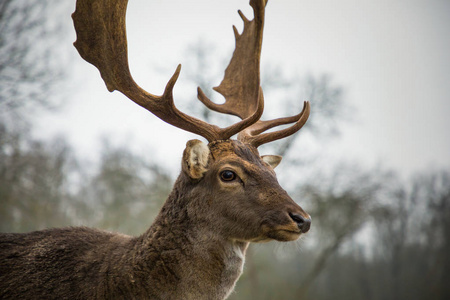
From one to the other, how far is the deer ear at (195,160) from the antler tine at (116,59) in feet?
1.08

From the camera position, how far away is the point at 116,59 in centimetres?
403

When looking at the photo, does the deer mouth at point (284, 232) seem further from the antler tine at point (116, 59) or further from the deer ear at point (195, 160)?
the antler tine at point (116, 59)

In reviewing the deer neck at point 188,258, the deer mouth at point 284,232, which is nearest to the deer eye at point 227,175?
the deer neck at point 188,258

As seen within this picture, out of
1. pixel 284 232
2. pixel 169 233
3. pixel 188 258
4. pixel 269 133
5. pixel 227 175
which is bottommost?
pixel 188 258

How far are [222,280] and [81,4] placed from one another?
3061 mm

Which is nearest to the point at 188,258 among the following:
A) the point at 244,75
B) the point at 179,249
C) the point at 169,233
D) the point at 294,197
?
the point at 179,249

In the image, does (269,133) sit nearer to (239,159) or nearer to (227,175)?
(239,159)

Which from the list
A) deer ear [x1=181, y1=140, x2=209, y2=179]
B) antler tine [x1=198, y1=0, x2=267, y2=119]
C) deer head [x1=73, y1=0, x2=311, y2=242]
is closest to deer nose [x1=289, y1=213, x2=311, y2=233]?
deer head [x1=73, y1=0, x2=311, y2=242]

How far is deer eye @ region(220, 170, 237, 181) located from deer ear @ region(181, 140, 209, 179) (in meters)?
0.18

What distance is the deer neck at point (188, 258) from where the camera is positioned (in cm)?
325

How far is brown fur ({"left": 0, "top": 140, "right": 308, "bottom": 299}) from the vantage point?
325 centimetres

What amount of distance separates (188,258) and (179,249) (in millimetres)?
115

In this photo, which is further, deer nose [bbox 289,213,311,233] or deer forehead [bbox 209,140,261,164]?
deer forehead [bbox 209,140,261,164]

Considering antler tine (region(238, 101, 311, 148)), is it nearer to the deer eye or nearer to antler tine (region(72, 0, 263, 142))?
antler tine (region(72, 0, 263, 142))
